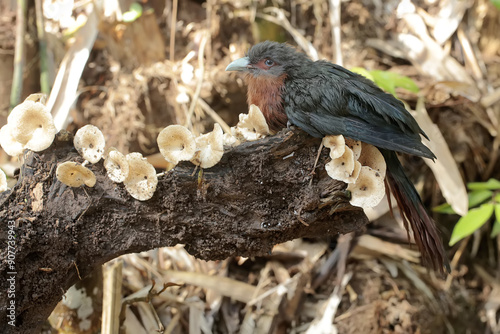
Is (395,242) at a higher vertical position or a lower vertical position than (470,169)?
lower

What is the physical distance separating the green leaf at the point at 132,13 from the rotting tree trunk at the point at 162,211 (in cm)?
165

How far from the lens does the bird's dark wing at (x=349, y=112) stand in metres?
1.59

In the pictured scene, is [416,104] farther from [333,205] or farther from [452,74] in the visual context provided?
[333,205]

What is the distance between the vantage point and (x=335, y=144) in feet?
4.97

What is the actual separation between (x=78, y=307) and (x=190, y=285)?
0.78 metres

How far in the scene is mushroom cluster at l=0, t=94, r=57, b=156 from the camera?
1.44 metres

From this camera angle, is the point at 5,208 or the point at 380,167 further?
the point at 380,167

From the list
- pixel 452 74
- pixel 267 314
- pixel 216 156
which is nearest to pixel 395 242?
pixel 267 314

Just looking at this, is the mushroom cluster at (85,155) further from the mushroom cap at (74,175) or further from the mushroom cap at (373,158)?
the mushroom cap at (373,158)

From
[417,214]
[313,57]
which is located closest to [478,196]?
[417,214]

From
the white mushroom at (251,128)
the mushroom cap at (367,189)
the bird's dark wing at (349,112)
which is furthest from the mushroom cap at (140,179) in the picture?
the mushroom cap at (367,189)

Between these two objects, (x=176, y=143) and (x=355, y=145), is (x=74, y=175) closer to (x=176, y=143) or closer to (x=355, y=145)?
(x=176, y=143)

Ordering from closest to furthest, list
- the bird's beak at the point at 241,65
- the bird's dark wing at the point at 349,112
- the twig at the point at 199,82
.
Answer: the bird's dark wing at the point at 349,112 < the bird's beak at the point at 241,65 < the twig at the point at 199,82

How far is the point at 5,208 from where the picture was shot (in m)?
1.45
